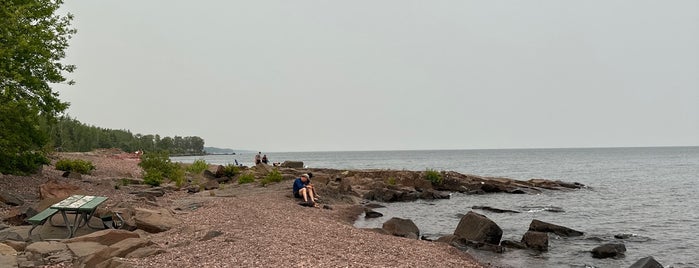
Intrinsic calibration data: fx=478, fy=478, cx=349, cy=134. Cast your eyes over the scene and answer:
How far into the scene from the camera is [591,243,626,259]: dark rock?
17344mm

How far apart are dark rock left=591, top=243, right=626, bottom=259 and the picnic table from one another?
16629 millimetres

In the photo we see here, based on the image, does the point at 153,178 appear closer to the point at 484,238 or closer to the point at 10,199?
the point at 10,199

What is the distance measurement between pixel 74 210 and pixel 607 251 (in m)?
17.5

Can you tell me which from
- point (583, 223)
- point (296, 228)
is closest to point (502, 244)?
point (296, 228)

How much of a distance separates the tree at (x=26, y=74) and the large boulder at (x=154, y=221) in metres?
7.31

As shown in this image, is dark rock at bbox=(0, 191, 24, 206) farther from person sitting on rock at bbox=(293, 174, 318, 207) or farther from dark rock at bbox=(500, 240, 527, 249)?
dark rock at bbox=(500, 240, 527, 249)

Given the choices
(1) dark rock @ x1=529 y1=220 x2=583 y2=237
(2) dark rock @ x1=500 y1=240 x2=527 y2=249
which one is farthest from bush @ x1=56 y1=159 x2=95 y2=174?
(1) dark rock @ x1=529 y1=220 x2=583 y2=237

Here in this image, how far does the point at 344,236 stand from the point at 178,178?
59.4 ft

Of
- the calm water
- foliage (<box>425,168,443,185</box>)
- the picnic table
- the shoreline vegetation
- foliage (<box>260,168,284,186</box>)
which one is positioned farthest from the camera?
foliage (<box>425,168,443,185</box>)

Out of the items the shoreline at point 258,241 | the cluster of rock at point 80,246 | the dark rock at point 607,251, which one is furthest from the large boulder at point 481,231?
the cluster of rock at point 80,246

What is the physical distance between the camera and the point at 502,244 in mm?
18875

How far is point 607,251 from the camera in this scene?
57.4 ft

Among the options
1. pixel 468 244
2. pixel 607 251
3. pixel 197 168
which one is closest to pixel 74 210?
pixel 468 244

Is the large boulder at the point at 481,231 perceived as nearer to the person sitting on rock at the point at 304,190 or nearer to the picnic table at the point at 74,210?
the person sitting on rock at the point at 304,190
